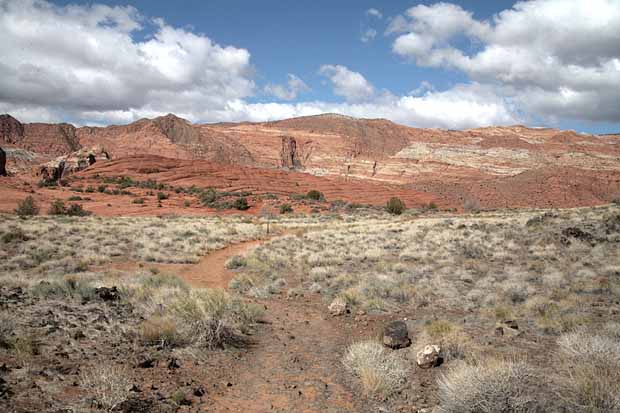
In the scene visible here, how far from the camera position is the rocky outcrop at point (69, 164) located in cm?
4944

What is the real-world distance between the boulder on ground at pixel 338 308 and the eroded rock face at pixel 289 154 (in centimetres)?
7134

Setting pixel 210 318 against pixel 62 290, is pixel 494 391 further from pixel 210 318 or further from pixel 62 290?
pixel 62 290

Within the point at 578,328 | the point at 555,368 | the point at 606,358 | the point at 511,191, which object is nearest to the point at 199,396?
the point at 555,368

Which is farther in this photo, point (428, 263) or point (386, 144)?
point (386, 144)

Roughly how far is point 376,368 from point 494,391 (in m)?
1.68

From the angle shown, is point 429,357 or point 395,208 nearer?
point 429,357

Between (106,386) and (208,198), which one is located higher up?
(106,386)

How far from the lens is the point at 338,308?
8.34 metres

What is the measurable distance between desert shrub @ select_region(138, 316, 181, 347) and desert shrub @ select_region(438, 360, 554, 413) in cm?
416

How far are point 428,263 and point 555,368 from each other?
8.11 m

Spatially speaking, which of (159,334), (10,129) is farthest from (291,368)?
(10,129)

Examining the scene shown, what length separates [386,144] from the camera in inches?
3541

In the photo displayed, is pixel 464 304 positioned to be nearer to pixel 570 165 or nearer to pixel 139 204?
pixel 139 204

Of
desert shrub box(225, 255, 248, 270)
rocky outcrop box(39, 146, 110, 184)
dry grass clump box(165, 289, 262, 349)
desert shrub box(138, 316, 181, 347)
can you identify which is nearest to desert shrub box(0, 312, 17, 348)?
desert shrub box(138, 316, 181, 347)
